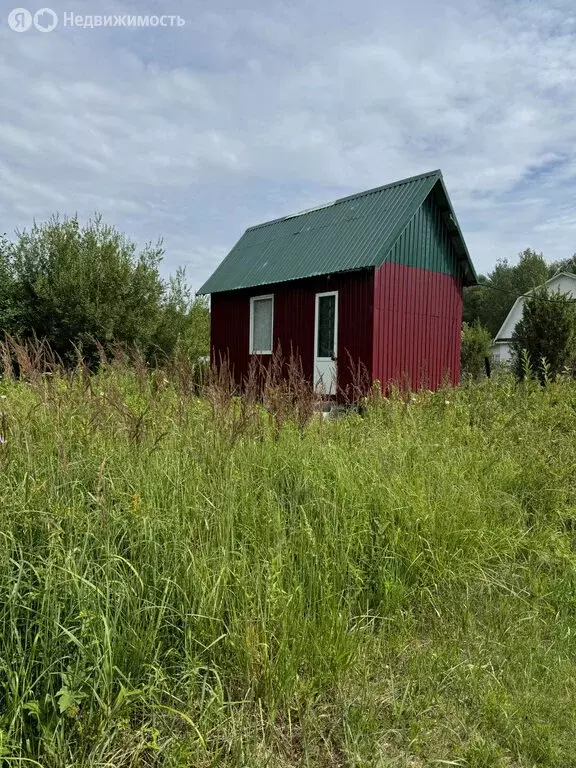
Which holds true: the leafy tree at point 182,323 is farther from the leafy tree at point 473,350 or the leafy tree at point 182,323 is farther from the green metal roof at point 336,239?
the leafy tree at point 473,350

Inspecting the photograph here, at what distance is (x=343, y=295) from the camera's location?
9.95 metres

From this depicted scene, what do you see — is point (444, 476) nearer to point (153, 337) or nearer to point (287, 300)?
point (287, 300)

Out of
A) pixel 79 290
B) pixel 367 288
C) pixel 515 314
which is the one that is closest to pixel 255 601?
pixel 367 288

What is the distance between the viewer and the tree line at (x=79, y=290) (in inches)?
630

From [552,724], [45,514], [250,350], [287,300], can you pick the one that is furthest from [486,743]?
[250,350]

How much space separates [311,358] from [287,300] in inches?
59.3

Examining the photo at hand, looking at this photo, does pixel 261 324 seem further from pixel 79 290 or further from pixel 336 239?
pixel 79 290

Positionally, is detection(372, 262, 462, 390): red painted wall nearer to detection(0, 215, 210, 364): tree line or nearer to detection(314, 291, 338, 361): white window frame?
detection(314, 291, 338, 361): white window frame

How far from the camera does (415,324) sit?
10422mm

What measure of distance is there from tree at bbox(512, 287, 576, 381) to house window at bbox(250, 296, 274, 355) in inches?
349

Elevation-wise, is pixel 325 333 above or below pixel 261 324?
below

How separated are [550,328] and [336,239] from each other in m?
9.84

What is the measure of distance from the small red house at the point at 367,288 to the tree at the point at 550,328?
20.6 feet

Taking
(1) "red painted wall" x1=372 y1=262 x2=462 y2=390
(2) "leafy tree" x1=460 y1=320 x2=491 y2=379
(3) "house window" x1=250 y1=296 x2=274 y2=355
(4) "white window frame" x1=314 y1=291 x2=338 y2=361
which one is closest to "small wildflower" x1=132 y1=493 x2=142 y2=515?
(1) "red painted wall" x1=372 y1=262 x2=462 y2=390
